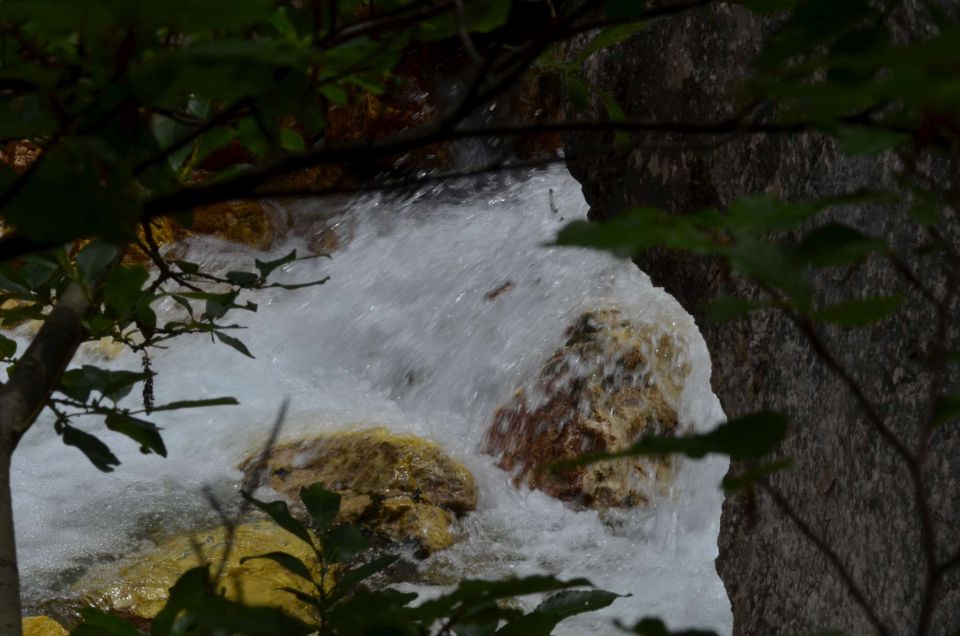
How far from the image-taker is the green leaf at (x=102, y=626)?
32.6 inches

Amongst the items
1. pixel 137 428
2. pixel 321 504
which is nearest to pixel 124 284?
pixel 137 428

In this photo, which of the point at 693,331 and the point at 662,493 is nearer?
the point at 662,493

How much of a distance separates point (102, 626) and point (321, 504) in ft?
0.75

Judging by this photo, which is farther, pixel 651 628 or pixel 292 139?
pixel 292 139

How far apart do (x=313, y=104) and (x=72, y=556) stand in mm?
4762

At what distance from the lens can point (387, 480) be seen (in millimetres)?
5445

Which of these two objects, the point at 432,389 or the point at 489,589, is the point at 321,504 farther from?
the point at 432,389

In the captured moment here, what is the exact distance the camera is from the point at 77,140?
0.49 meters

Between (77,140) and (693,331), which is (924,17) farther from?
(693,331)

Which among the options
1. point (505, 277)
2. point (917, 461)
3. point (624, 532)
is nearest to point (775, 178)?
point (917, 461)

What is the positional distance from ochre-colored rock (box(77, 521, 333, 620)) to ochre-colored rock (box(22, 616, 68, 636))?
1.76ft

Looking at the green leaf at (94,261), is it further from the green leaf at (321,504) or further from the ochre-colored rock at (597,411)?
Result: the ochre-colored rock at (597,411)

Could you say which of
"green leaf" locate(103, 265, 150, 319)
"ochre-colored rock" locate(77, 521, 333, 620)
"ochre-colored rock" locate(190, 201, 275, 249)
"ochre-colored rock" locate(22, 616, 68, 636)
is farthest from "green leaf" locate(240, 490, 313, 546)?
"ochre-colored rock" locate(190, 201, 275, 249)

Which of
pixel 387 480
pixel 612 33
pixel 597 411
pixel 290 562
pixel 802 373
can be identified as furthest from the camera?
pixel 597 411
